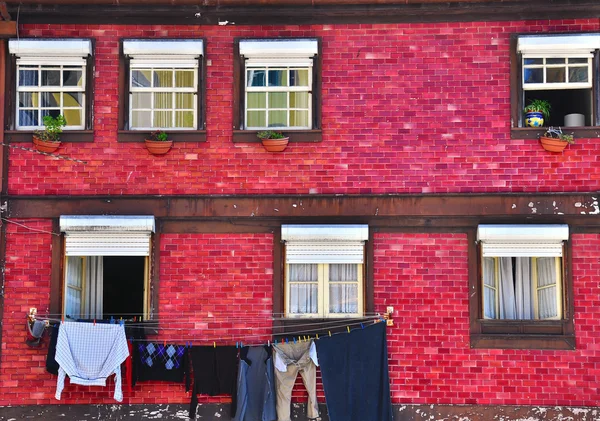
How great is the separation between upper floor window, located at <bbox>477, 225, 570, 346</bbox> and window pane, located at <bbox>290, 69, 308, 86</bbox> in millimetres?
3593

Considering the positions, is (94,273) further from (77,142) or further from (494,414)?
(494,414)

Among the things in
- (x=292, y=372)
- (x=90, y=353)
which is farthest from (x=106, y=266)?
(x=292, y=372)

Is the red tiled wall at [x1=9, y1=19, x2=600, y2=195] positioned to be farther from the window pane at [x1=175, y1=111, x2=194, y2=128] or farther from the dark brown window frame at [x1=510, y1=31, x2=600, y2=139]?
the window pane at [x1=175, y1=111, x2=194, y2=128]

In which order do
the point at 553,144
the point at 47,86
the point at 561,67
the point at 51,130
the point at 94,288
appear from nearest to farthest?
the point at 553,144, the point at 51,130, the point at 561,67, the point at 94,288, the point at 47,86

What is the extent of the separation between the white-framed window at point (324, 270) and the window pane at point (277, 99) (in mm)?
2007

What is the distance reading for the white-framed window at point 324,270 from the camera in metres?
13.2

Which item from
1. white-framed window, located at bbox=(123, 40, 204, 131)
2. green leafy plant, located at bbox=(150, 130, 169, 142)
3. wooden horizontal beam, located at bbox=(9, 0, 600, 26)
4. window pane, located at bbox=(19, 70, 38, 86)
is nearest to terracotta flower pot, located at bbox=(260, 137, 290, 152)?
white-framed window, located at bbox=(123, 40, 204, 131)

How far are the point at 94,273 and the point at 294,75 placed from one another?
4449 mm

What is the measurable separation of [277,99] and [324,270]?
2.81m

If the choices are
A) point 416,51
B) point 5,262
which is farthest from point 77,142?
point 416,51

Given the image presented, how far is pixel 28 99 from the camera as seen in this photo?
14.0 m

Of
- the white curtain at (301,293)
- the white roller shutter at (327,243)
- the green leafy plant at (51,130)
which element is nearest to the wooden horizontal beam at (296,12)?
the green leafy plant at (51,130)

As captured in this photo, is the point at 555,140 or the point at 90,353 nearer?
the point at 90,353

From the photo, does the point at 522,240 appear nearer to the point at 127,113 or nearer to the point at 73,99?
the point at 127,113
